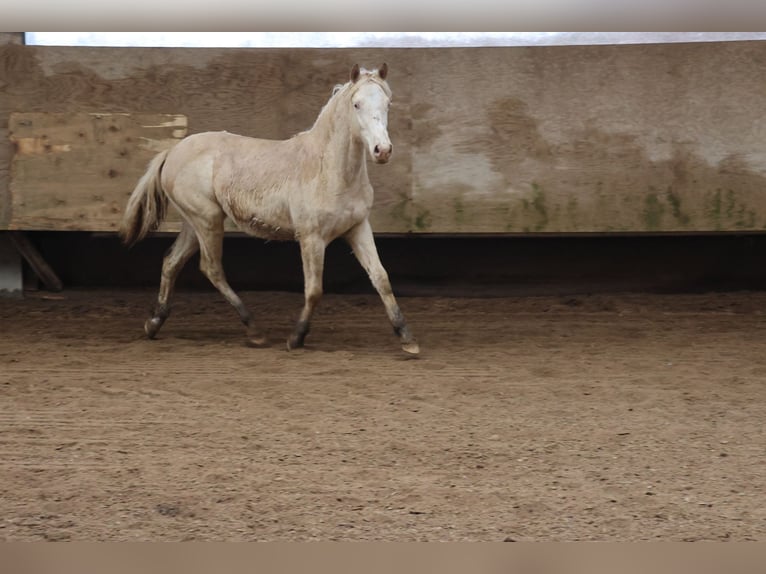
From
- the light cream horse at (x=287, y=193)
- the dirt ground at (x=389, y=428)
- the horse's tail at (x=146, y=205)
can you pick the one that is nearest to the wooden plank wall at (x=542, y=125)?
the dirt ground at (x=389, y=428)

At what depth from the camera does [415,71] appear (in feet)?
26.2

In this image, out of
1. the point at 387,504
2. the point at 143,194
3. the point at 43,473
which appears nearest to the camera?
the point at 387,504

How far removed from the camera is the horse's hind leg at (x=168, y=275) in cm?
688

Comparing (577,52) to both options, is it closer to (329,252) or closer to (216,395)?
(329,252)

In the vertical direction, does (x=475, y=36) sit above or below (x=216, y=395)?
above

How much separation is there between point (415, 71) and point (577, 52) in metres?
1.37

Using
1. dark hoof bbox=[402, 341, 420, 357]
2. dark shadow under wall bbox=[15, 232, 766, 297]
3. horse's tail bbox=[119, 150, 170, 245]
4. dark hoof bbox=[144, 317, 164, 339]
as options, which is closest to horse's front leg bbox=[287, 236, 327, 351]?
dark hoof bbox=[402, 341, 420, 357]

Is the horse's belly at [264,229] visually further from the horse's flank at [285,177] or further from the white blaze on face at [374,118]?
the white blaze on face at [374,118]

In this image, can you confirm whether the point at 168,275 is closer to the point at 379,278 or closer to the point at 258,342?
the point at 258,342

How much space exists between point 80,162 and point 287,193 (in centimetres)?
261

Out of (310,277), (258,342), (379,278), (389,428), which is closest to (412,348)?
(379,278)

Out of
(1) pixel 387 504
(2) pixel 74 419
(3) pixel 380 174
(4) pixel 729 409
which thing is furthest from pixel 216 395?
(3) pixel 380 174

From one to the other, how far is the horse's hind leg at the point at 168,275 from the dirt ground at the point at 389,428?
13 centimetres

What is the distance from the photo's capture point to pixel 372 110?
5668 millimetres
